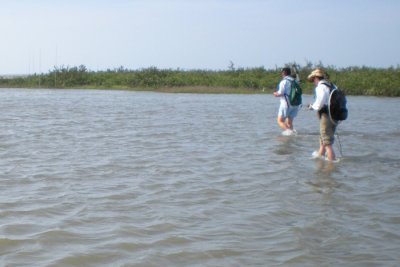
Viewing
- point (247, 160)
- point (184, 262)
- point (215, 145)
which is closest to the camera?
point (184, 262)

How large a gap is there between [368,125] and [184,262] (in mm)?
13943

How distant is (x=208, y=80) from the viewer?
153 feet

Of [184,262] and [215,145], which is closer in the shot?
[184,262]

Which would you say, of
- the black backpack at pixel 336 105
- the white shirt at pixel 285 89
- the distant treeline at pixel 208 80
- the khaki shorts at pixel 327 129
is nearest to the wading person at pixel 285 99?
the white shirt at pixel 285 89

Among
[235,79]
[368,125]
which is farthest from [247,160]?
[235,79]

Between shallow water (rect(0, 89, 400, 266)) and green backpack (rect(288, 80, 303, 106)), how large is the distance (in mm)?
1060

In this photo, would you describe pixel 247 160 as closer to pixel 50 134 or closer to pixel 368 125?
pixel 50 134

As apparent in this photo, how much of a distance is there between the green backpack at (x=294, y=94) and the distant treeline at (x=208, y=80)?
24111mm

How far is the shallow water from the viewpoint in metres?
4.93

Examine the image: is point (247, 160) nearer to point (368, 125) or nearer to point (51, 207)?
point (51, 207)

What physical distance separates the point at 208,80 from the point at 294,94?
33503 millimetres

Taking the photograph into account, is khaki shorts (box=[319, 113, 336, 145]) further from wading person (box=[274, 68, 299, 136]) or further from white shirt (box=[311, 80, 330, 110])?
wading person (box=[274, 68, 299, 136])

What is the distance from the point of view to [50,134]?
13461 mm

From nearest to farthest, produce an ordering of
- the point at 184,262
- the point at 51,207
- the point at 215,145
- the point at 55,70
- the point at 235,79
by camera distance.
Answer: the point at 184,262 < the point at 51,207 < the point at 215,145 < the point at 235,79 < the point at 55,70
